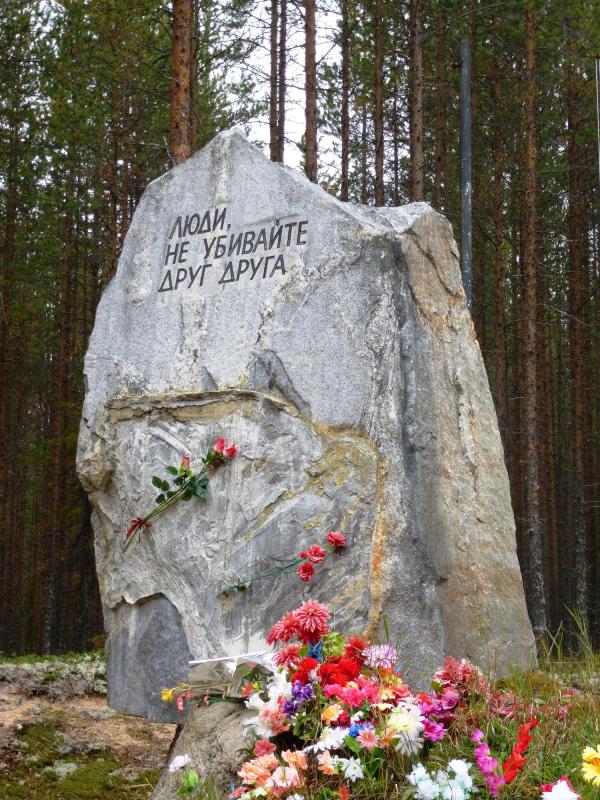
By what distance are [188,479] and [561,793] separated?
2.49 metres

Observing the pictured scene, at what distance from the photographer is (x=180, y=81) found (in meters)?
8.07

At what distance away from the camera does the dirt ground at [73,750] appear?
18.4 ft

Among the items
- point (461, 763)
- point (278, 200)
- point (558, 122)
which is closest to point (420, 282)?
point (278, 200)

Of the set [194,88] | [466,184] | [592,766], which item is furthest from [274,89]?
[592,766]

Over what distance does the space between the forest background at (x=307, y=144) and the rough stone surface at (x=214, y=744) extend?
18.1ft

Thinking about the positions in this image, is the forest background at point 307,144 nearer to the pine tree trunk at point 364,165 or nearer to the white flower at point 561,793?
the pine tree trunk at point 364,165

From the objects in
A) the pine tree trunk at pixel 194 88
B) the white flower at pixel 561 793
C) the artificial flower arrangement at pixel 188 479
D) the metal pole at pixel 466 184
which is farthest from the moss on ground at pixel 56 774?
the pine tree trunk at pixel 194 88

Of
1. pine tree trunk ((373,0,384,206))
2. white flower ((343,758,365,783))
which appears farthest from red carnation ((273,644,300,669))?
pine tree trunk ((373,0,384,206))

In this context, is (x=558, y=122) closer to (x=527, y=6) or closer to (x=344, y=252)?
(x=527, y=6)

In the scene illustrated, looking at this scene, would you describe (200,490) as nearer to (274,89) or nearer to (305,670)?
(305,670)

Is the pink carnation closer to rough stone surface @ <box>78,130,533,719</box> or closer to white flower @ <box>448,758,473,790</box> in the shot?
white flower @ <box>448,758,473,790</box>

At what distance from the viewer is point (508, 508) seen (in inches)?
194

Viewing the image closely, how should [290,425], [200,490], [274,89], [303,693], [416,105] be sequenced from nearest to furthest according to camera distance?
[303,693], [290,425], [200,490], [416,105], [274,89]

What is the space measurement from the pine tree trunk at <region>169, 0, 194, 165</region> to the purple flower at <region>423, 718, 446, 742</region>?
5.92 m
